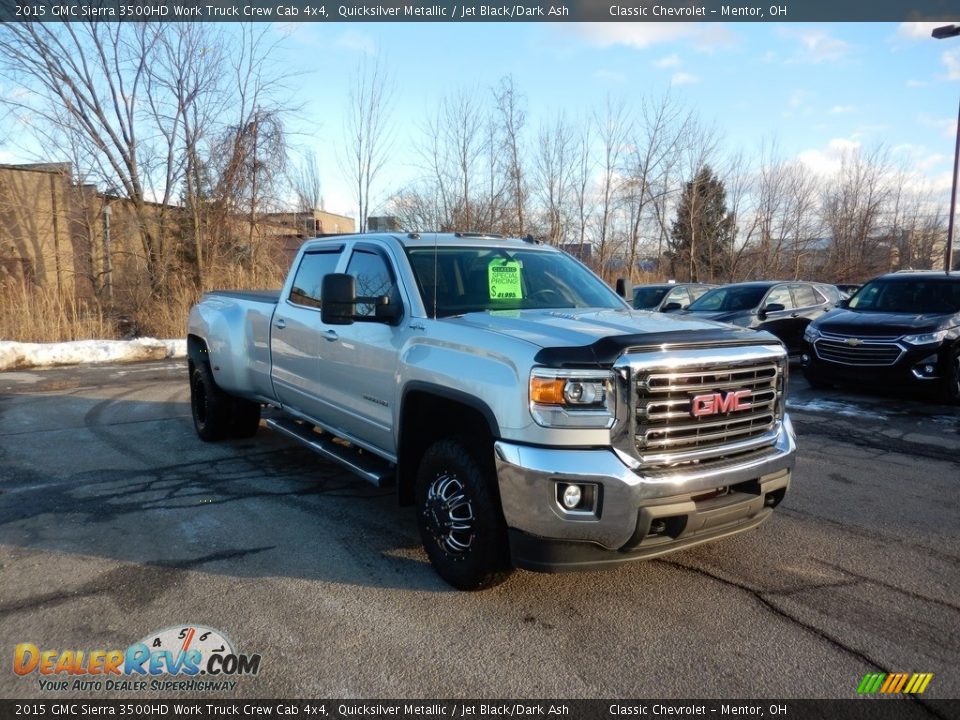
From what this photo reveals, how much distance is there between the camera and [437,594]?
3656mm

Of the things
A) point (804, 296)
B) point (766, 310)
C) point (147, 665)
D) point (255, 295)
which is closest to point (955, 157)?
point (804, 296)

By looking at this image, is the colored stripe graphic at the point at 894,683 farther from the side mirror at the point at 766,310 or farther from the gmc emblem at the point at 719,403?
the side mirror at the point at 766,310

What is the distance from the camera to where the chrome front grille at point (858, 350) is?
9.08m

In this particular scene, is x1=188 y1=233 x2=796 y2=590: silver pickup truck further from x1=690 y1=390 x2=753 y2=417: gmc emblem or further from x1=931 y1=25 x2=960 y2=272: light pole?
x1=931 y1=25 x2=960 y2=272: light pole

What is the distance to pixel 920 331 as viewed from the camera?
8.96 metres

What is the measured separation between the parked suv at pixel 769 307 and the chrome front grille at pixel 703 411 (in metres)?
8.59

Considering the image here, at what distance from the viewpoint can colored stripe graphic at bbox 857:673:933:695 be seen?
9.16 ft

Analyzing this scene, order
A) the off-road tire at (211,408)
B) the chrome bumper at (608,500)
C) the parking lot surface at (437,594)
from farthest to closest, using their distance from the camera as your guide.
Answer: the off-road tire at (211,408) < the chrome bumper at (608,500) < the parking lot surface at (437,594)

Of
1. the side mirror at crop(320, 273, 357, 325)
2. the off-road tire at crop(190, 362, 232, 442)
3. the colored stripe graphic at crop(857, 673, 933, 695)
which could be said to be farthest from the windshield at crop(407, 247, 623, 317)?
the off-road tire at crop(190, 362, 232, 442)

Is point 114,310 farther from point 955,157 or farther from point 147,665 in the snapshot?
point 955,157

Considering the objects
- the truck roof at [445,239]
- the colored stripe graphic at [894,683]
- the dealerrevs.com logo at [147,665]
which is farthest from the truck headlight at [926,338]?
the dealerrevs.com logo at [147,665]

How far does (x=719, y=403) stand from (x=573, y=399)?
835 millimetres

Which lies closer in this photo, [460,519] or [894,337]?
[460,519]

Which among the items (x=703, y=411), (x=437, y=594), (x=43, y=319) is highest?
(x=703, y=411)
